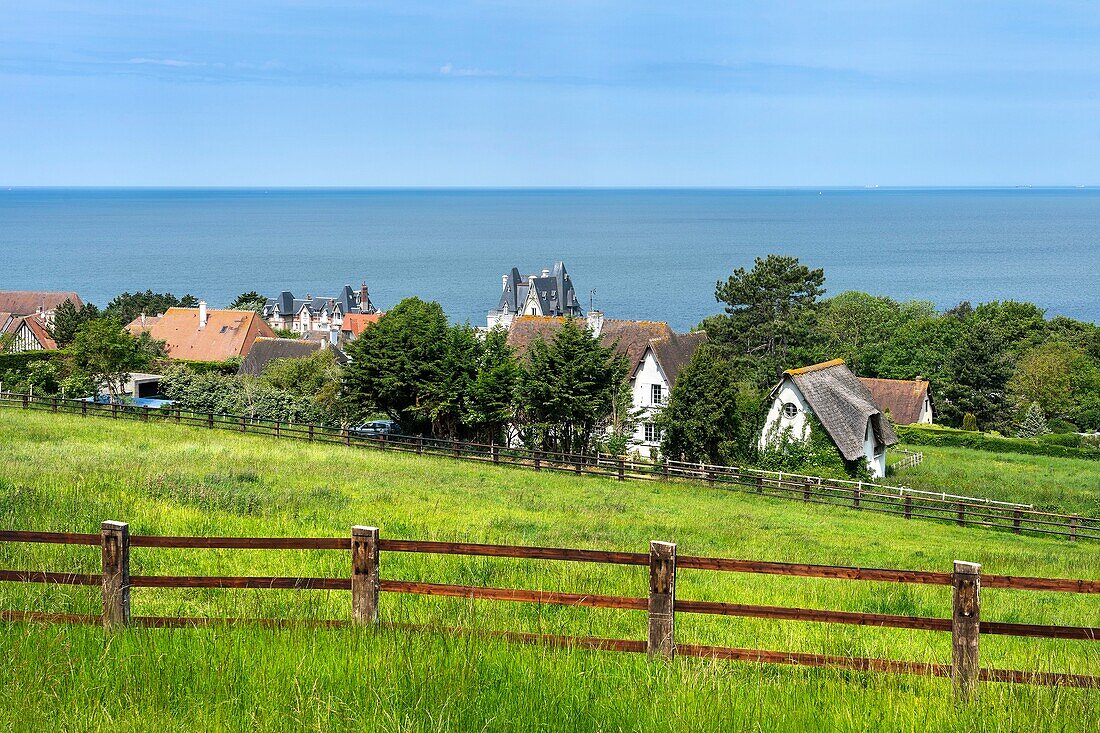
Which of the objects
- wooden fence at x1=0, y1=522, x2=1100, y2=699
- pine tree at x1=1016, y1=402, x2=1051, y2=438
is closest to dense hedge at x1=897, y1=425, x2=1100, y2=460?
pine tree at x1=1016, y1=402, x2=1051, y2=438

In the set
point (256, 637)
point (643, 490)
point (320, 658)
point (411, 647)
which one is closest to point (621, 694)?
point (411, 647)

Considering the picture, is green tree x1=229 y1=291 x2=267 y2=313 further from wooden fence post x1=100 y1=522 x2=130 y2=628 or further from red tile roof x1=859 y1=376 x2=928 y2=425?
wooden fence post x1=100 y1=522 x2=130 y2=628

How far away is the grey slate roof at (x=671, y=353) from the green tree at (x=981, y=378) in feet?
86.5

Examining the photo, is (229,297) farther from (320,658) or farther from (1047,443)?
(320,658)

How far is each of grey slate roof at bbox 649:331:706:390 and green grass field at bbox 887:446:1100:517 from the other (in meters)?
11.6

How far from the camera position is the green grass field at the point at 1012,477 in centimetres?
4303

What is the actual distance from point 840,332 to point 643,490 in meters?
69.0

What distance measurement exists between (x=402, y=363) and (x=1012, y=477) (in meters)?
29.3

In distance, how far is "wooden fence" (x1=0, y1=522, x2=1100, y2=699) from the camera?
24.9ft

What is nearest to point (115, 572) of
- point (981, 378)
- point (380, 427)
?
point (380, 427)

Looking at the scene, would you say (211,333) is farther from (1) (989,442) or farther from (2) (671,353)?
(1) (989,442)

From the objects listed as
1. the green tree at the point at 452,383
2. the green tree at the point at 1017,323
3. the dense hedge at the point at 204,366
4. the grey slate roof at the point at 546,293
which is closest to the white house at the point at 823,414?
the green tree at the point at 452,383

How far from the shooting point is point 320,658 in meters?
7.55

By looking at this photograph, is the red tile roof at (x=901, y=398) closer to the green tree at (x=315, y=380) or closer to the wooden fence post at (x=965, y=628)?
the green tree at (x=315, y=380)
